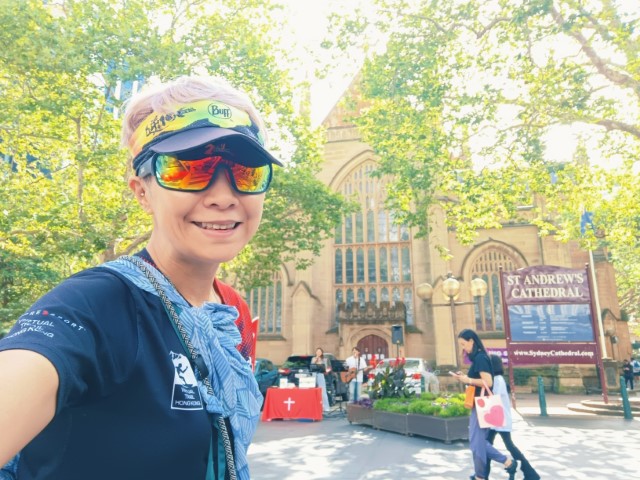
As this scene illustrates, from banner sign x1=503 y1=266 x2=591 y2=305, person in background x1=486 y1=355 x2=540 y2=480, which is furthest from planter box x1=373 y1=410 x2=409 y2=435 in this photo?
banner sign x1=503 y1=266 x2=591 y2=305

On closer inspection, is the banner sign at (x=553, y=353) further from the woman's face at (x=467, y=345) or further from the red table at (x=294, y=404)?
the woman's face at (x=467, y=345)

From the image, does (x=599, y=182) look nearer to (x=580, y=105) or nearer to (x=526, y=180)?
(x=526, y=180)

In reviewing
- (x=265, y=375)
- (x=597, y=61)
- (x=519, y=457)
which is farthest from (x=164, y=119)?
(x=265, y=375)

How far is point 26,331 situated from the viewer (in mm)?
724

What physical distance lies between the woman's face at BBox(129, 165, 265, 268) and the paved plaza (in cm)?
534

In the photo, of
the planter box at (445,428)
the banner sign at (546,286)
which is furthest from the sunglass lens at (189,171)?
the banner sign at (546,286)

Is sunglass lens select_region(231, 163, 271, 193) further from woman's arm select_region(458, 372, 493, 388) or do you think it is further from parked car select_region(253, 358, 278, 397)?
→ parked car select_region(253, 358, 278, 397)

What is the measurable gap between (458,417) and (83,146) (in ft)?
40.1

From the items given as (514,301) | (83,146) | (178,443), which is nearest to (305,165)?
(83,146)

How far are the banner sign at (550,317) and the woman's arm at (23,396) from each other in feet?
45.8

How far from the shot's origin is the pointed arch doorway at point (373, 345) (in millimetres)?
24219

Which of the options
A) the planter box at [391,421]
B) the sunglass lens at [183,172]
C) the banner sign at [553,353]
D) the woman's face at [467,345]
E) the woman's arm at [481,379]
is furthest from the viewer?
the banner sign at [553,353]

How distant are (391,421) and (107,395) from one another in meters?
9.27

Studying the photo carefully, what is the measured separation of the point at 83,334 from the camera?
2.59 feet
